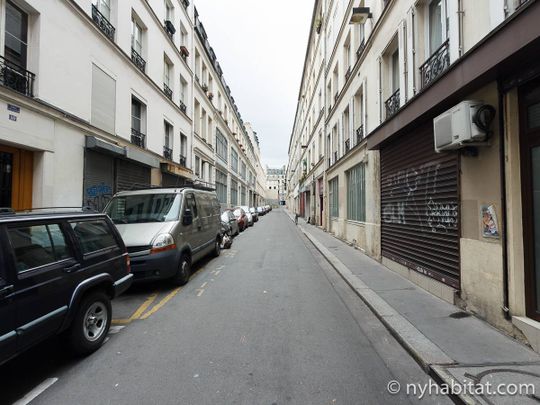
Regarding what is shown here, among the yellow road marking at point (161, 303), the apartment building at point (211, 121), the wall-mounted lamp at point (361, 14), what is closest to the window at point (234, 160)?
the apartment building at point (211, 121)

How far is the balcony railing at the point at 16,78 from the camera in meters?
6.82

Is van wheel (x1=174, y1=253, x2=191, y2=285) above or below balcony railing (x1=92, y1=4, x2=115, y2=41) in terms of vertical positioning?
below

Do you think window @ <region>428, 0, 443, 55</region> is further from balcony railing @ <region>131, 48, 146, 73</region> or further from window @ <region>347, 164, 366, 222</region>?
balcony railing @ <region>131, 48, 146, 73</region>

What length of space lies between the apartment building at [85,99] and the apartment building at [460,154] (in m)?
7.51

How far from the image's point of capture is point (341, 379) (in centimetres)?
314

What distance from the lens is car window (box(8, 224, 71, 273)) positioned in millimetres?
2914

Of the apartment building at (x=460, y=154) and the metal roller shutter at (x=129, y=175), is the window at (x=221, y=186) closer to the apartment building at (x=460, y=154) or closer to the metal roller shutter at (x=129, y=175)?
the metal roller shutter at (x=129, y=175)

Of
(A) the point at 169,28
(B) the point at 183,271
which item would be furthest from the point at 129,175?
(A) the point at 169,28

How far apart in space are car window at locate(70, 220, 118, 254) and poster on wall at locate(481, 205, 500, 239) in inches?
214

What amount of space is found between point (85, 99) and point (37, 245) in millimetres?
8058

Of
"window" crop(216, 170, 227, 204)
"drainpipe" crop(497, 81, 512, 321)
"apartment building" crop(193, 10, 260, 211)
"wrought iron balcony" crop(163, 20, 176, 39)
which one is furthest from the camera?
"window" crop(216, 170, 227, 204)

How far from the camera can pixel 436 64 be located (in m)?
6.18

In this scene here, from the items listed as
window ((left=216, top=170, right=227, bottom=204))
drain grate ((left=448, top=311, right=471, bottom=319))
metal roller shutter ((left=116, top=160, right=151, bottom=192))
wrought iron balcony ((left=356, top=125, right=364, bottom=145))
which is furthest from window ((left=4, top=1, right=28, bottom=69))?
window ((left=216, top=170, right=227, bottom=204))

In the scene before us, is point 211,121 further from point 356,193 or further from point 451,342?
point 451,342
